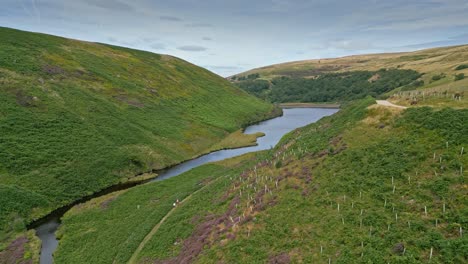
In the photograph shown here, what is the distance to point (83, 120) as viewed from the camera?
78.2m

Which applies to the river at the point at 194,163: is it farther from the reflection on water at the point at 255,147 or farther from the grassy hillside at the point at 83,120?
the grassy hillside at the point at 83,120

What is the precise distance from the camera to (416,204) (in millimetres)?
24344

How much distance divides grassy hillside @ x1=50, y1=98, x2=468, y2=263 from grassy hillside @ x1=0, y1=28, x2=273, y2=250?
42.8 feet

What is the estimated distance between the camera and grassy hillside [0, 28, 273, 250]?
56.7 meters

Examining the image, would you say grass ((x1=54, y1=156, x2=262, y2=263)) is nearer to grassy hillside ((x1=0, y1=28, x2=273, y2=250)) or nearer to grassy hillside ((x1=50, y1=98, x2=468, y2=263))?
grassy hillside ((x1=50, y1=98, x2=468, y2=263))

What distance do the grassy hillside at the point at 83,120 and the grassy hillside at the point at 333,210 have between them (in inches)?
513

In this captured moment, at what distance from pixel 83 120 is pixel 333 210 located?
70153 mm

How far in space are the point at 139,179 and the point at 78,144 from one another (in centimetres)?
1674

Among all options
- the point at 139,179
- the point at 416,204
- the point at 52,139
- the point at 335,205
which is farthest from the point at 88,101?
the point at 416,204

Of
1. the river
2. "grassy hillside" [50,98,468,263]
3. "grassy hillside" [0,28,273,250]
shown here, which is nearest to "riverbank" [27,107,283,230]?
the river

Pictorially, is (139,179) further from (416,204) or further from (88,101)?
(416,204)

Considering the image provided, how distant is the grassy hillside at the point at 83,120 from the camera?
2232 inches

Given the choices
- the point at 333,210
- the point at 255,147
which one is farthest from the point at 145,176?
the point at 333,210

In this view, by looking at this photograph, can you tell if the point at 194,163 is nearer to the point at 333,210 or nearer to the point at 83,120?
the point at 83,120
